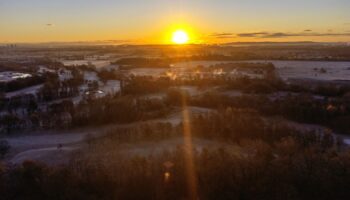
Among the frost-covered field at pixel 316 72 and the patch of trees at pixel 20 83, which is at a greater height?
the patch of trees at pixel 20 83

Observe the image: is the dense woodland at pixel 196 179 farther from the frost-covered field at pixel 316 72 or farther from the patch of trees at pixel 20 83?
the frost-covered field at pixel 316 72

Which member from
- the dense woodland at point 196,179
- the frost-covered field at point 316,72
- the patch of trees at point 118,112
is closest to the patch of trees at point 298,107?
the patch of trees at point 118,112

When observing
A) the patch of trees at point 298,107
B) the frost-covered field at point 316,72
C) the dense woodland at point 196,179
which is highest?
the dense woodland at point 196,179

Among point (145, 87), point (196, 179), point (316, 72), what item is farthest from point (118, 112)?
point (316, 72)

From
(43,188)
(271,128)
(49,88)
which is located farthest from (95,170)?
(49,88)

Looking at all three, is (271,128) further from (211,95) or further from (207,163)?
(211,95)

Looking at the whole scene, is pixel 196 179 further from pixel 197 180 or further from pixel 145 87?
pixel 145 87

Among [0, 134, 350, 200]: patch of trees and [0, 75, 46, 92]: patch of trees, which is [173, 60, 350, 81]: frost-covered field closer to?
[0, 75, 46, 92]: patch of trees

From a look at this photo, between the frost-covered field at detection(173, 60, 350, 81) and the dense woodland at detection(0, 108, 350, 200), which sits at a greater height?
the dense woodland at detection(0, 108, 350, 200)

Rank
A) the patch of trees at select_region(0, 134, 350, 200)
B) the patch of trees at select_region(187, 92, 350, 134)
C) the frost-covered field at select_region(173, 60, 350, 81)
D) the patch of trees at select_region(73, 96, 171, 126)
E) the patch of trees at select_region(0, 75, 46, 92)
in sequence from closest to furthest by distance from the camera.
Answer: the patch of trees at select_region(0, 134, 350, 200)
the patch of trees at select_region(187, 92, 350, 134)
the patch of trees at select_region(73, 96, 171, 126)
the patch of trees at select_region(0, 75, 46, 92)
the frost-covered field at select_region(173, 60, 350, 81)

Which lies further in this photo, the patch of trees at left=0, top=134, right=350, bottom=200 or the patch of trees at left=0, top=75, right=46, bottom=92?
the patch of trees at left=0, top=75, right=46, bottom=92

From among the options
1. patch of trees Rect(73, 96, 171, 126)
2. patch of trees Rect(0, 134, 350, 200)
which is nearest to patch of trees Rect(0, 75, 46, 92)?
patch of trees Rect(73, 96, 171, 126)
